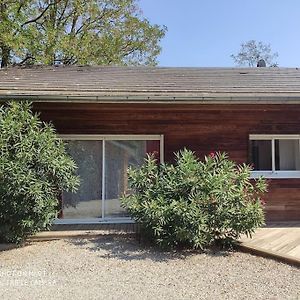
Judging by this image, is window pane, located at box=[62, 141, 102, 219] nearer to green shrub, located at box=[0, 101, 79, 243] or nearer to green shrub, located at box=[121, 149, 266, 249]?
green shrub, located at box=[0, 101, 79, 243]

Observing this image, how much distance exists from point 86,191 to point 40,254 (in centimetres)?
253

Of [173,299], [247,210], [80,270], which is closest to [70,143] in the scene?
[80,270]

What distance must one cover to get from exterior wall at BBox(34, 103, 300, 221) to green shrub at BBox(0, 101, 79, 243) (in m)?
1.61

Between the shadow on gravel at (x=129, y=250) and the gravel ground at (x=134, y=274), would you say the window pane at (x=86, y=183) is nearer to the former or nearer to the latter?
the shadow on gravel at (x=129, y=250)

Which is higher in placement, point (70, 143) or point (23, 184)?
point (70, 143)

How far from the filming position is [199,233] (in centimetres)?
620

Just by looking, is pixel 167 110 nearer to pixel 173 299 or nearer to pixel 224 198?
pixel 224 198

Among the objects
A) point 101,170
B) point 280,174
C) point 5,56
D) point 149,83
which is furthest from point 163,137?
point 5,56

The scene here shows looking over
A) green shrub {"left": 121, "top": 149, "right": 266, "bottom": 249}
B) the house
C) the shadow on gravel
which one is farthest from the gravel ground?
the house

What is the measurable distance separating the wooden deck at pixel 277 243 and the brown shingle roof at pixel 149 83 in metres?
2.85

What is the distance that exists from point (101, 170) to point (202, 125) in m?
2.68

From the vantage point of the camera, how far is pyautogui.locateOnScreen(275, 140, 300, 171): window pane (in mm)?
9031

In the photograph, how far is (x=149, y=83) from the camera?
988cm

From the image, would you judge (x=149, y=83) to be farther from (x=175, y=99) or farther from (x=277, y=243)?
(x=277, y=243)
